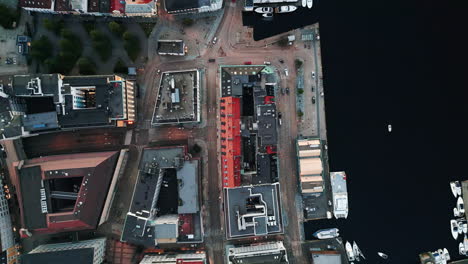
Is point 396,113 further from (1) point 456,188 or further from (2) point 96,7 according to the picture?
(2) point 96,7

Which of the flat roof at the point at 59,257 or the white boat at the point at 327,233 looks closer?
the flat roof at the point at 59,257

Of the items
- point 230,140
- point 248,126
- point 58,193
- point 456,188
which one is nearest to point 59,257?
point 58,193

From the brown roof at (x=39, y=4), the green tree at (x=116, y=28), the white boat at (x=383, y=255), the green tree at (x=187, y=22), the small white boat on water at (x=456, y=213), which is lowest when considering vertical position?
the white boat at (x=383, y=255)

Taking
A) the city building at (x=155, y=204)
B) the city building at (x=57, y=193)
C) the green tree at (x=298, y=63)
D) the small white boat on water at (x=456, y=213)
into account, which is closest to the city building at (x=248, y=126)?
the green tree at (x=298, y=63)

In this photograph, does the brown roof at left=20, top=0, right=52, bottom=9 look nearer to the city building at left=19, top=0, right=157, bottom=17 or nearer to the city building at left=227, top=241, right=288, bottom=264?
the city building at left=19, top=0, right=157, bottom=17

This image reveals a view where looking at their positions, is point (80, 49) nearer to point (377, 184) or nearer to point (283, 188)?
point (283, 188)

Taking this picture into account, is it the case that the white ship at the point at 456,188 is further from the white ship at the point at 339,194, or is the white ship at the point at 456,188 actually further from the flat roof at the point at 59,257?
the flat roof at the point at 59,257
